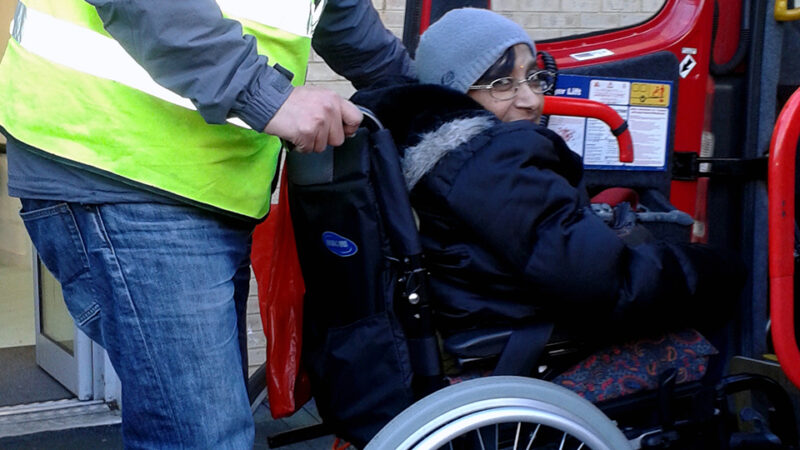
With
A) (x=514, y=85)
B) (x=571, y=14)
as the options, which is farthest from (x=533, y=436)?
(x=571, y=14)

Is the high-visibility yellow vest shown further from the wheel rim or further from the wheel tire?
the wheel tire

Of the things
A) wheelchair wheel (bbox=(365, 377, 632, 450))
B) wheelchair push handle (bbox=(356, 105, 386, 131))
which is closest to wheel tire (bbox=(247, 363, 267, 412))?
wheelchair wheel (bbox=(365, 377, 632, 450))

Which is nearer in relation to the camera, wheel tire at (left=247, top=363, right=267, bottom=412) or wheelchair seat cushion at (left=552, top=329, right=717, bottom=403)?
wheelchair seat cushion at (left=552, top=329, right=717, bottom=403)

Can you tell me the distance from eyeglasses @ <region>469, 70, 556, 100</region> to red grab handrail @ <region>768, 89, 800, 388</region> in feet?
1.62

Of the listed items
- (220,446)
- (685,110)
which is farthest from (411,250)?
(685,110)

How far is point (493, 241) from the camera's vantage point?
5.57 ft

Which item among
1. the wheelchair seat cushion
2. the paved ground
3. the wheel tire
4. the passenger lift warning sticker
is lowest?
the paved ground

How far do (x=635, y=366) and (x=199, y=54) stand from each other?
3.62ft

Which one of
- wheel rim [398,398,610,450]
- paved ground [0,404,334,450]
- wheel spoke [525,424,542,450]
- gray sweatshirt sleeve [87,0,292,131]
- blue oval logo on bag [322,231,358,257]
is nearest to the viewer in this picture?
gray sweatshirt sleeve [87,0,292,131]

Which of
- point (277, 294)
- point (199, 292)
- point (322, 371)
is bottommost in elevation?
point (322, 371)

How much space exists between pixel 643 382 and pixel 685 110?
80 centimetres

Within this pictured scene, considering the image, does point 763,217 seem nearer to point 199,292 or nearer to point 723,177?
point 723,177

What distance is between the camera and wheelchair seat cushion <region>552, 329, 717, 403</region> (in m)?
1.89

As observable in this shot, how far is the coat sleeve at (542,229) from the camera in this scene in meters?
1.69
